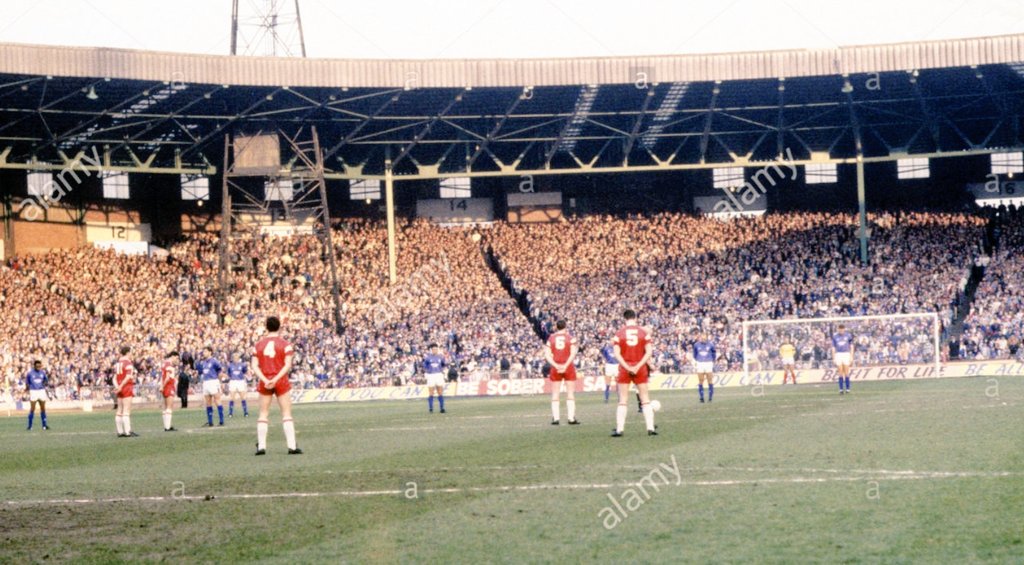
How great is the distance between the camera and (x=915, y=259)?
53.7 metres

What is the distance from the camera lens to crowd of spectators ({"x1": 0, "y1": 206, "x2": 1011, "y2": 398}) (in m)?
48.6

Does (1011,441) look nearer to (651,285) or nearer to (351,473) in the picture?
(351,473)

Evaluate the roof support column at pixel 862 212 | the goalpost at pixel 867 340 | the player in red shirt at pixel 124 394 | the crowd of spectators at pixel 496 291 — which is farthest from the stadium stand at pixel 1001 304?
the player in red shirt at pixel 124 394

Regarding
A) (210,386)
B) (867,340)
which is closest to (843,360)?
(867,340)

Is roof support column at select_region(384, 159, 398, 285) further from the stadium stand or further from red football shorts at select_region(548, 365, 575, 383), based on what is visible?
red football shorts at select_region(548, 365, 575, 383)

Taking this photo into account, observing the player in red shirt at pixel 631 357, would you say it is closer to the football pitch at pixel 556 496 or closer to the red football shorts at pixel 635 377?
the red football shorts at pixel 635 377

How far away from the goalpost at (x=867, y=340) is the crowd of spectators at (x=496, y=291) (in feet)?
0.28

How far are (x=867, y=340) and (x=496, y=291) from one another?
715 inches

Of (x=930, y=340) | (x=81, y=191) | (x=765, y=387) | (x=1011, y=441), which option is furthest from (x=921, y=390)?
(x=81, y=191)

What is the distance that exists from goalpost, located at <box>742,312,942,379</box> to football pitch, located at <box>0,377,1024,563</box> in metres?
21.5

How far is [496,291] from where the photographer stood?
56.1 metres

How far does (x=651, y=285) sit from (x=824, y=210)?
1173cm

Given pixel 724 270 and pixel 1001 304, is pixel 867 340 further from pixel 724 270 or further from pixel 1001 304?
pixel 724 270

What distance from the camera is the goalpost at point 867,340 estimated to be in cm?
4319
